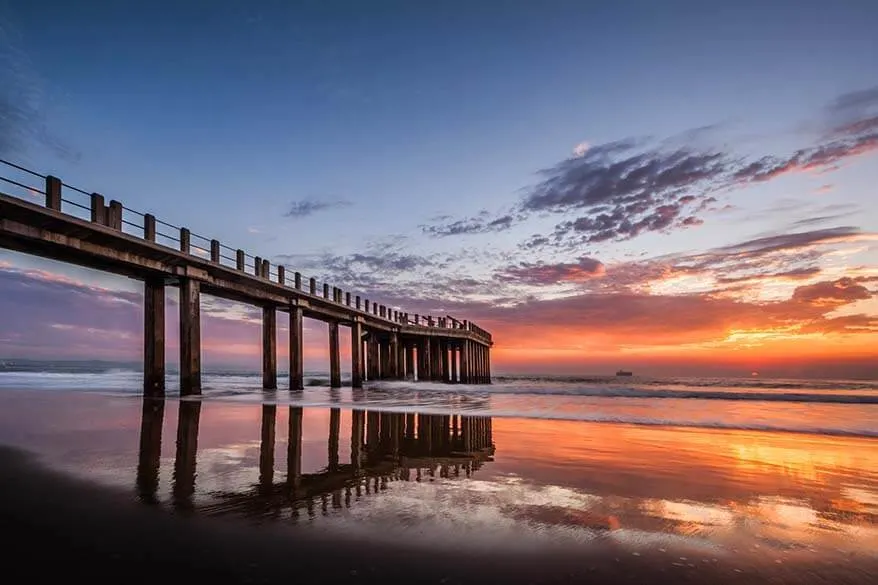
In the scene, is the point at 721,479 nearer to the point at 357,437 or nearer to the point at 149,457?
the point at 357,437

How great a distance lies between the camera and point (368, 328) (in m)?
36.9

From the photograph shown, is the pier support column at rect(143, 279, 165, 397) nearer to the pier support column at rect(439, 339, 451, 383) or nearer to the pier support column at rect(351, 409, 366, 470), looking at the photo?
the pier support column at rect(351, 409, 366, 470)

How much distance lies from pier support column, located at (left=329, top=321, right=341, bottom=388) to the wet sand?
854 inches

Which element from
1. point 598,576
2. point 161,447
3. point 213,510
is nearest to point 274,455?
point 161,447

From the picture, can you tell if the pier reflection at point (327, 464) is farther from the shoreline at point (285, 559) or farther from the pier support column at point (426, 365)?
the pier support column at point (426, 365)

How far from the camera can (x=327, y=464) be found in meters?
5.81

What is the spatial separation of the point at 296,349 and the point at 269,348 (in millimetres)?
1792

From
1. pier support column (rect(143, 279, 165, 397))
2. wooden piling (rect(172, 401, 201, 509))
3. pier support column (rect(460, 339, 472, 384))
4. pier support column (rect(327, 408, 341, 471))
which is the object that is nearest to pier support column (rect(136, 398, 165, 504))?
wooden piling (rect(172, 401, 201, 509))

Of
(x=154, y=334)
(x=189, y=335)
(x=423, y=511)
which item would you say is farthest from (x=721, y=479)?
(x=154, y=334)

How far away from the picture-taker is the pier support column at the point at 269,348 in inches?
942

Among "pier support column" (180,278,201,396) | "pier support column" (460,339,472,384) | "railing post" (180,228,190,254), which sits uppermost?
"railing post" (180,228,190,254)

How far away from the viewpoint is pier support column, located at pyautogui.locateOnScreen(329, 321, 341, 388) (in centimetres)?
2951

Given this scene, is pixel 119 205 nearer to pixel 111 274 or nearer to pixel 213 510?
pixel 111 274

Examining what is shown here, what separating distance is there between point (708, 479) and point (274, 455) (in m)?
5.16
